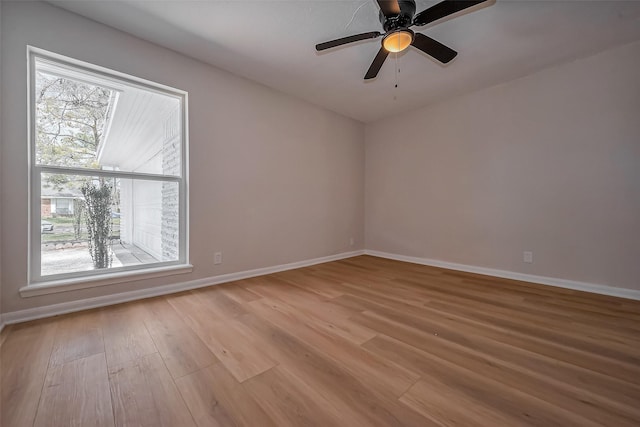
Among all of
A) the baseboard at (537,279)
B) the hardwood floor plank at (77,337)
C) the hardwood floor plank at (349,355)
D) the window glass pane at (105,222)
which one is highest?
the window glass pane at (105,222)

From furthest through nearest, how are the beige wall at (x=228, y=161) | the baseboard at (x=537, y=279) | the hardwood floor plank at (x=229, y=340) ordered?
the baseboard at (x=537, y=279) < the beige wall at (x=228, y=161) < the hardwood floor plank at (x=229, y=340)

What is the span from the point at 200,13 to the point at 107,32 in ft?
3.09

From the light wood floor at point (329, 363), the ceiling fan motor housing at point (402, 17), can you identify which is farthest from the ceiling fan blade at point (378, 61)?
the light wood floor at point (329, 363)

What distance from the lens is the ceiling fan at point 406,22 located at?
1556 mm

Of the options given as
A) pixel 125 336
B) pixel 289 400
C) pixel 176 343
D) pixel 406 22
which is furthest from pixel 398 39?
pixel 125 336

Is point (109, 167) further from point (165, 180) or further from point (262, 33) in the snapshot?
point (262, 33)

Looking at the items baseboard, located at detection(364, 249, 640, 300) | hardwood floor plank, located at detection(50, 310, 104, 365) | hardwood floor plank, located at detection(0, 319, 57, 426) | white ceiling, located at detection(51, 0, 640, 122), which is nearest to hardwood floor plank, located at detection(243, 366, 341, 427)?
hardwood floor plank, located at detection(0, 319, 57, 426)

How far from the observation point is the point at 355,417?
3.35 feet

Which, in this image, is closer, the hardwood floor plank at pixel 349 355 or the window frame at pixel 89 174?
the hardwood floor plank at pixel 349 355

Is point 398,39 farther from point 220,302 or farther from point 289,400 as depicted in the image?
point 220,302

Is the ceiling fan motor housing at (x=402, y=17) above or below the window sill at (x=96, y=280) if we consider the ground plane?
above

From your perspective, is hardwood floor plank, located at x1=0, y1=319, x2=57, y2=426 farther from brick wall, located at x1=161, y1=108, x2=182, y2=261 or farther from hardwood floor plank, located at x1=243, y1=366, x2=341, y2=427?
brick wall, located at x1=161, y1=108, x2=182, y2=261

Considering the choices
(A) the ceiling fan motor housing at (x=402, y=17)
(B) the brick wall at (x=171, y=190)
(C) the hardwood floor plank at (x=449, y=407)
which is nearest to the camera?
(C) the hardwood floor plank at (x=449, y=407)

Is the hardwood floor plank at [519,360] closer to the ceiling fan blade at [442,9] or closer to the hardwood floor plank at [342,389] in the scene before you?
the hardwood floor plank at [342,389]
